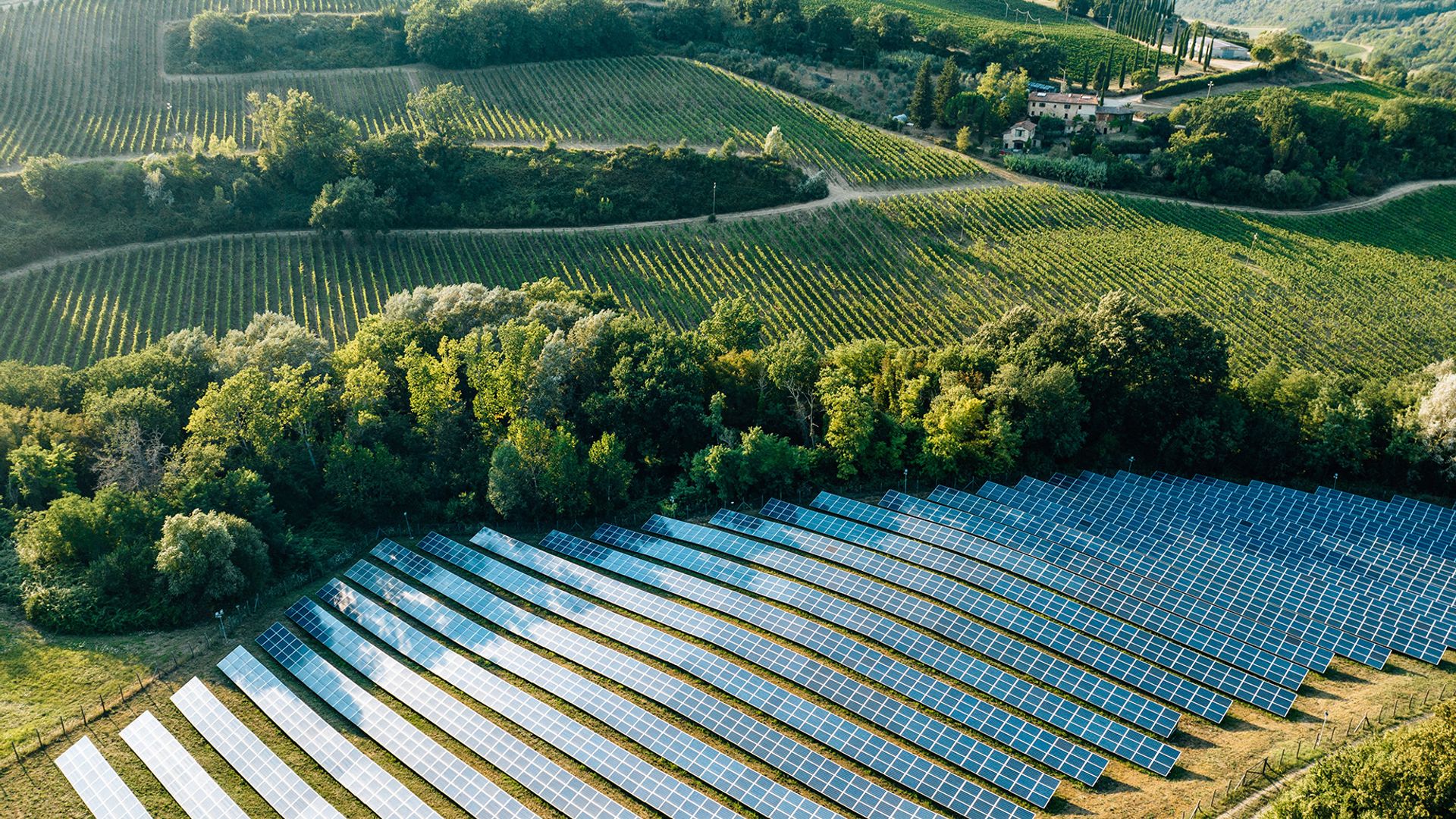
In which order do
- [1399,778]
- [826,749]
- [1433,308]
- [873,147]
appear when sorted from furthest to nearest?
[873,147] < [1433,308] < [826,749] < [1399,778]

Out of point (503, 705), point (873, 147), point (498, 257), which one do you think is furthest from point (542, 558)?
point (873, 147)

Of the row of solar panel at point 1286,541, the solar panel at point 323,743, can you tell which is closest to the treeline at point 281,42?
the solar panel at point 323,743

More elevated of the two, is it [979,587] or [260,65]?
[260,65]

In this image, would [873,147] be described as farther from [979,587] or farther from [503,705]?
[503,705]

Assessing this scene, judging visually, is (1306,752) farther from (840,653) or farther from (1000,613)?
(840,653)

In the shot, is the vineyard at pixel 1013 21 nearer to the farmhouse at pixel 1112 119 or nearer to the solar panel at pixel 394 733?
the farmhouse at pixel 1112 119

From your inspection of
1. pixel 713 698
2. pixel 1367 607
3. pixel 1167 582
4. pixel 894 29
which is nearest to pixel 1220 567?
pixel 1167 582
